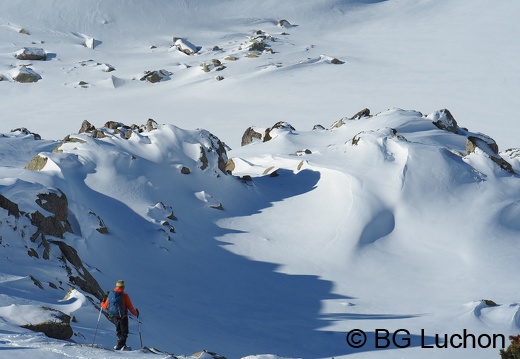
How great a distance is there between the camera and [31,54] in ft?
199

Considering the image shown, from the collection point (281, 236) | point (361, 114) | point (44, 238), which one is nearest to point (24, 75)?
point (361, 114)

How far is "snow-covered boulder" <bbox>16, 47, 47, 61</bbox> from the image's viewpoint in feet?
199

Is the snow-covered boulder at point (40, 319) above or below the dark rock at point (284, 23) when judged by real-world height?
below

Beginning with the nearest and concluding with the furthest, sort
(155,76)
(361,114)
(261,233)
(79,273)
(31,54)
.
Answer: (79,273) → (261,233) → (361,114) → (155,76) → (31,54)

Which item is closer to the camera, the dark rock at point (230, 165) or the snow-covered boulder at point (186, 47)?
the dark rock at point (230, 165)

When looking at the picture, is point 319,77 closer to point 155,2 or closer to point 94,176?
point 155,2

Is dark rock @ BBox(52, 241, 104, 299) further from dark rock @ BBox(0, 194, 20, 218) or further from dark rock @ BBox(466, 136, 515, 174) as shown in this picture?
dark rock @ BBox(466, 136, 515, 174)

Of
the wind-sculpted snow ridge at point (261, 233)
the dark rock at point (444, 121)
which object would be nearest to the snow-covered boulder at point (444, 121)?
the dark rock at point (444, 121)

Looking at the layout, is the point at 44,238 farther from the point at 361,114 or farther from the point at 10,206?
the point at 361,114

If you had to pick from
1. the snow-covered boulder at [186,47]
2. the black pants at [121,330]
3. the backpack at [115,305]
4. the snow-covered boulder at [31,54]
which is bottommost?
the black pants at [121,330]

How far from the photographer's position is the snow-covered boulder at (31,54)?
199 ft

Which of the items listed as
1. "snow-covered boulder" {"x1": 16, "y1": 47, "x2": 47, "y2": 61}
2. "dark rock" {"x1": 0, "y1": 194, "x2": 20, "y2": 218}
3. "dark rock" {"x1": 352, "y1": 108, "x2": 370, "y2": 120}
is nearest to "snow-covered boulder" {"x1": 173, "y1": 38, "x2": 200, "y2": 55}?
"snow-covered boulder" {"x1": 16, "y1": 47, "x2": 47, "y2": 61}

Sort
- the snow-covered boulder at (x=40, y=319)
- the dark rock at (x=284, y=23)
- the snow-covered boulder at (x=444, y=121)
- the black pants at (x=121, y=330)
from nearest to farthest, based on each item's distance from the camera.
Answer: the black pants at (x=121, y=330) < the snow-covered boulder at (x=40, y=319) < the snow-covered boulder at (x=444, y=121) < the dark rock at (x=284, y=23)

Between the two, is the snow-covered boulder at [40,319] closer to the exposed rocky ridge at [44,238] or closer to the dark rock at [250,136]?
the exposed rocky ridge at [44,238]
